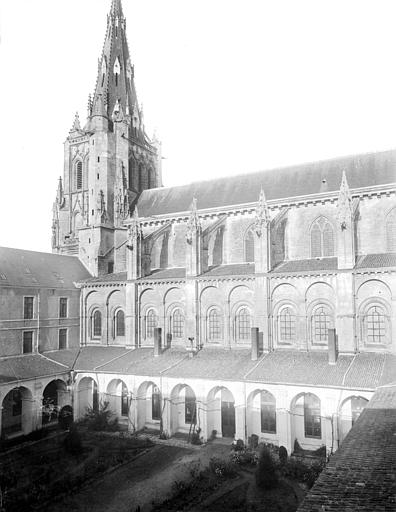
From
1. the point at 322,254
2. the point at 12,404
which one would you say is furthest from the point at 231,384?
the point at 12,404

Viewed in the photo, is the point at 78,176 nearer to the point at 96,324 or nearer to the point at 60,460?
the point at 96,324

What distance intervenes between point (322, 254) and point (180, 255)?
12970mm

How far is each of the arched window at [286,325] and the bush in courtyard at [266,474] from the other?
12751 millimetres

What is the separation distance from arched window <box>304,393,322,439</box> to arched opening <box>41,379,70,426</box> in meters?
18.8

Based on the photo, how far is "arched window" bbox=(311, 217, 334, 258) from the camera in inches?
1432

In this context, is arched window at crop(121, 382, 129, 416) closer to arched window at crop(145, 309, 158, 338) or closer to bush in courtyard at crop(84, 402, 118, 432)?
bush in courtyard at crop(84, 402, 118, 432)

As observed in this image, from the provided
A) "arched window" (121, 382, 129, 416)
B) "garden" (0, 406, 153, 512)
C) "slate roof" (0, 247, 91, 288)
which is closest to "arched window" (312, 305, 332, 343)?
"garden" (0, 406, 153, 512)

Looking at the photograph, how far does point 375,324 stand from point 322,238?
830 centimetres

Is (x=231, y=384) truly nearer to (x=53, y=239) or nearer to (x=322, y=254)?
(x=322, y=254)

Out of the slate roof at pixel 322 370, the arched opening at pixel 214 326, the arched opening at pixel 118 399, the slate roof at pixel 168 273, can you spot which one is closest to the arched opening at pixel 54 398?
the arched opening at pixel 118 399

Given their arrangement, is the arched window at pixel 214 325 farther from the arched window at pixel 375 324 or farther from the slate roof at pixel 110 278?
the arched window at pixel 375 324

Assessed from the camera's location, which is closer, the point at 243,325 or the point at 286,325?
the point at 286,325

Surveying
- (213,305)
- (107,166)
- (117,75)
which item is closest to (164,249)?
(213,305)

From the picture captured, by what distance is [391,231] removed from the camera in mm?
34375
